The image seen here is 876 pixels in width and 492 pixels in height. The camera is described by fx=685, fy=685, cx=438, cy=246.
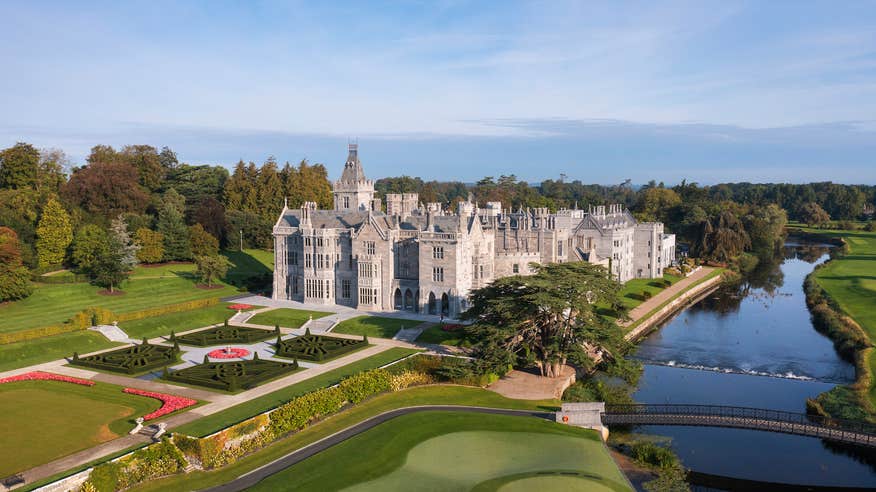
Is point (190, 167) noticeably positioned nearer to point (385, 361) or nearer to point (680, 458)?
point (385, 361)

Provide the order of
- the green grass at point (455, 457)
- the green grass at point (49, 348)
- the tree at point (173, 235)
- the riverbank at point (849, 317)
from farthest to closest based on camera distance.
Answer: the tree at point (173, 235), the green grass at point (49, 348), the riverbank at point (849, 317), the green grass at point (455, 457)

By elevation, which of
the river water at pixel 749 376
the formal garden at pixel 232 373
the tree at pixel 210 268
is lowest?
the river water at pixel 749 376

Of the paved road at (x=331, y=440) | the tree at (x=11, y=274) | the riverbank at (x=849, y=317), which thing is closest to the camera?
the paved road at (x=331, y=440)

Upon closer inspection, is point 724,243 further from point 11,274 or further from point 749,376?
point 11,274

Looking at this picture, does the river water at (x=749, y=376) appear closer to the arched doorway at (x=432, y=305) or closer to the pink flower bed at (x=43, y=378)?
the arched doorway at (x=432, y=305)

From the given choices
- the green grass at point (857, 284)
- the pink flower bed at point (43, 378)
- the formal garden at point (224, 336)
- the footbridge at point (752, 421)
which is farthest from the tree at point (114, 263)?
the green grass at point (857, 284)

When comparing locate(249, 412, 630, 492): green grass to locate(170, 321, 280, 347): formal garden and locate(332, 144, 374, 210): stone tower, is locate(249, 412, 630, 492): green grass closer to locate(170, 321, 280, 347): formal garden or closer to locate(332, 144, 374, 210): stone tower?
locate(170, 321, 280, 347): formal garden

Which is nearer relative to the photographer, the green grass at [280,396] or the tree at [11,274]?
the green grass at [280,396]
